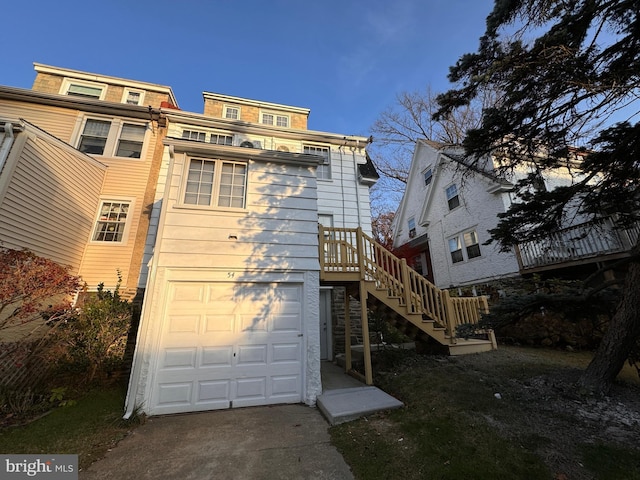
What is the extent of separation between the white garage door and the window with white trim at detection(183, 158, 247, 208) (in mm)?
1938

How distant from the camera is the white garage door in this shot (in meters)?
4.89

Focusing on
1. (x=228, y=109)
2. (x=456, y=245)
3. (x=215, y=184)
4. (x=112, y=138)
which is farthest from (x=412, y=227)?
(x=112, y=138)

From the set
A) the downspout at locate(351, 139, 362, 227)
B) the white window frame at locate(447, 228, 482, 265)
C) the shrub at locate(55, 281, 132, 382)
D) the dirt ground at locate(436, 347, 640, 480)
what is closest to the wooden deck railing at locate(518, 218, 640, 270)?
the white window frame at locate(447, 228, 482, 265)

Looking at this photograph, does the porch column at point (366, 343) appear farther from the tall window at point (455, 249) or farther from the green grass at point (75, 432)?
the tall window at point (455, 249)

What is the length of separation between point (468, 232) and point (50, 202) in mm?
17199

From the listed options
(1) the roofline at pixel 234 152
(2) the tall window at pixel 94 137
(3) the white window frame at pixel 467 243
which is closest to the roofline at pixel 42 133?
(2) the tall window at pixel 94 137

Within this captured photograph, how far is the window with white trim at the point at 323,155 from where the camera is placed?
10656mm

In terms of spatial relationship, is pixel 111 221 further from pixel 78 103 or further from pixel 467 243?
pixel 467 243

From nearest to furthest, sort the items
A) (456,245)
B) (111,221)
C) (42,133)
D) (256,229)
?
(256,229) → (42,133) → (111,221) → (456,245)

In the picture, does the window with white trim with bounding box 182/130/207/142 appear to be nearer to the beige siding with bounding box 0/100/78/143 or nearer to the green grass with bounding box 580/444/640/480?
the beige siding with bounding box 0/100/78/143

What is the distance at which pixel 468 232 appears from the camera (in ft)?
46.1

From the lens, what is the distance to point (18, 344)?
5.32 m

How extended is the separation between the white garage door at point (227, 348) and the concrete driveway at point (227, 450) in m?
0.40

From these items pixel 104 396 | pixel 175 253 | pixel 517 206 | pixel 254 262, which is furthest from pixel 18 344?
pixel 517 206
